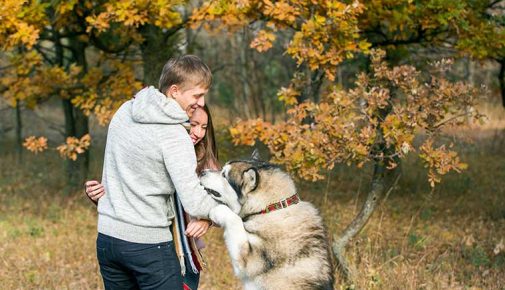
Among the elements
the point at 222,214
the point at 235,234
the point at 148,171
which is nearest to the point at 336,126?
the point at 235,234

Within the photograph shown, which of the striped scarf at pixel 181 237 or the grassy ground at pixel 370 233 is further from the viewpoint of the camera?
the grassy ground at pixel 370 233

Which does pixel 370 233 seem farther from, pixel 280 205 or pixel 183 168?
pixel 183 168

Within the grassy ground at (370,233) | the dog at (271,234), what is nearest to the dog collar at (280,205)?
the dog at (271,234)

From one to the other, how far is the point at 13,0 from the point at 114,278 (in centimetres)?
496

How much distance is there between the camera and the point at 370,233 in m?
8.05

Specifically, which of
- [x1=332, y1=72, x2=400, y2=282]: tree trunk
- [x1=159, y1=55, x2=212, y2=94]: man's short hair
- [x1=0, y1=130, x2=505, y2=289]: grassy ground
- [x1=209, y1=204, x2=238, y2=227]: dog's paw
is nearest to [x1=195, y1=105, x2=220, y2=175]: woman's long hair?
[x1=209, y1=204, x2=238, y2=227]: dog's paw

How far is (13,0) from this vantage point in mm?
7293

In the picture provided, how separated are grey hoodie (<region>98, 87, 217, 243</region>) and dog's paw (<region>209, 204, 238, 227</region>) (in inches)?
13.3

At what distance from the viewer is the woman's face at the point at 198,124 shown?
3.64 metres

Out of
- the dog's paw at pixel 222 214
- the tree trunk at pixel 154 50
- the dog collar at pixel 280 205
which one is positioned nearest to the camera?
the dog's paw at pixel 222 214

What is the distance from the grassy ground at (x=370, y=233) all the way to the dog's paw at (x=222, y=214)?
2369 millimetres

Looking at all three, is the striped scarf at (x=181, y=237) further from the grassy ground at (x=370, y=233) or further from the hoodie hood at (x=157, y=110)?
the grassy ground at (x=370, y=233)

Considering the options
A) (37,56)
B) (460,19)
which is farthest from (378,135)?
(37,56)

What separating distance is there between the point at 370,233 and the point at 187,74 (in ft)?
17.7
